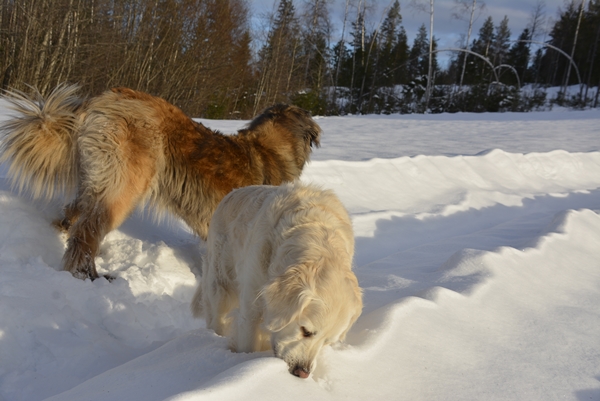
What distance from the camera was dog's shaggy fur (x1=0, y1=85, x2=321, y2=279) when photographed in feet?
14.6

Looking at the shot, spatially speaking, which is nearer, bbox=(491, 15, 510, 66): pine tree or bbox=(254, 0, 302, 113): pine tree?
bbox=(254, 0, 302, 113): pine tree

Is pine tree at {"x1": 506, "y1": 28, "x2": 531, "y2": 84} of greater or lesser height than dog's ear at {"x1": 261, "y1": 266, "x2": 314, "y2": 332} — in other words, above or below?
above

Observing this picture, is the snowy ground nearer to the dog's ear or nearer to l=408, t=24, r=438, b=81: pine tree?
the dog's ear

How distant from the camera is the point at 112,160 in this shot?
4430 millimetres

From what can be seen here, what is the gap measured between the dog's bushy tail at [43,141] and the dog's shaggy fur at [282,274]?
2.07m

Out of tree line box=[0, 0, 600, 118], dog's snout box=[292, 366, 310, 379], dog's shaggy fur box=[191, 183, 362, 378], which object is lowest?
dog's snout box=[292, 366, 310, 379]

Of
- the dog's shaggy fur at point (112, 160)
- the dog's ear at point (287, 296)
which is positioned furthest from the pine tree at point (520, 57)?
the dog's ear at point (287, 296)

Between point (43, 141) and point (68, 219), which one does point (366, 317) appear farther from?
point (43, 141)

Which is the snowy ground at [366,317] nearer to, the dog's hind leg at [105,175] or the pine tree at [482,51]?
the dog's hind leg at [105,175]

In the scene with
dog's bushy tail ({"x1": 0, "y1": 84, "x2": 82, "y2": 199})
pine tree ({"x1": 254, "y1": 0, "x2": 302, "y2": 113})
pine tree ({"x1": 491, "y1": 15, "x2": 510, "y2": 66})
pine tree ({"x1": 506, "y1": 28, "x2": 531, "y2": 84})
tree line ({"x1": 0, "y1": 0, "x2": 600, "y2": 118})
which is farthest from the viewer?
pine tree ({"x1": 506, "y1": 28, "x2": 531, "y2": 84})

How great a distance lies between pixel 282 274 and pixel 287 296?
0.12m

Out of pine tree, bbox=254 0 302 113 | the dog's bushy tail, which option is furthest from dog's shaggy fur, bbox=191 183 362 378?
pine tree, bbox=254 0 302 113

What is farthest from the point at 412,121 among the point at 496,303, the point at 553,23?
the point at 553,23

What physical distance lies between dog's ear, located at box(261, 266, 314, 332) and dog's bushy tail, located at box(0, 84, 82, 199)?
3.16m
